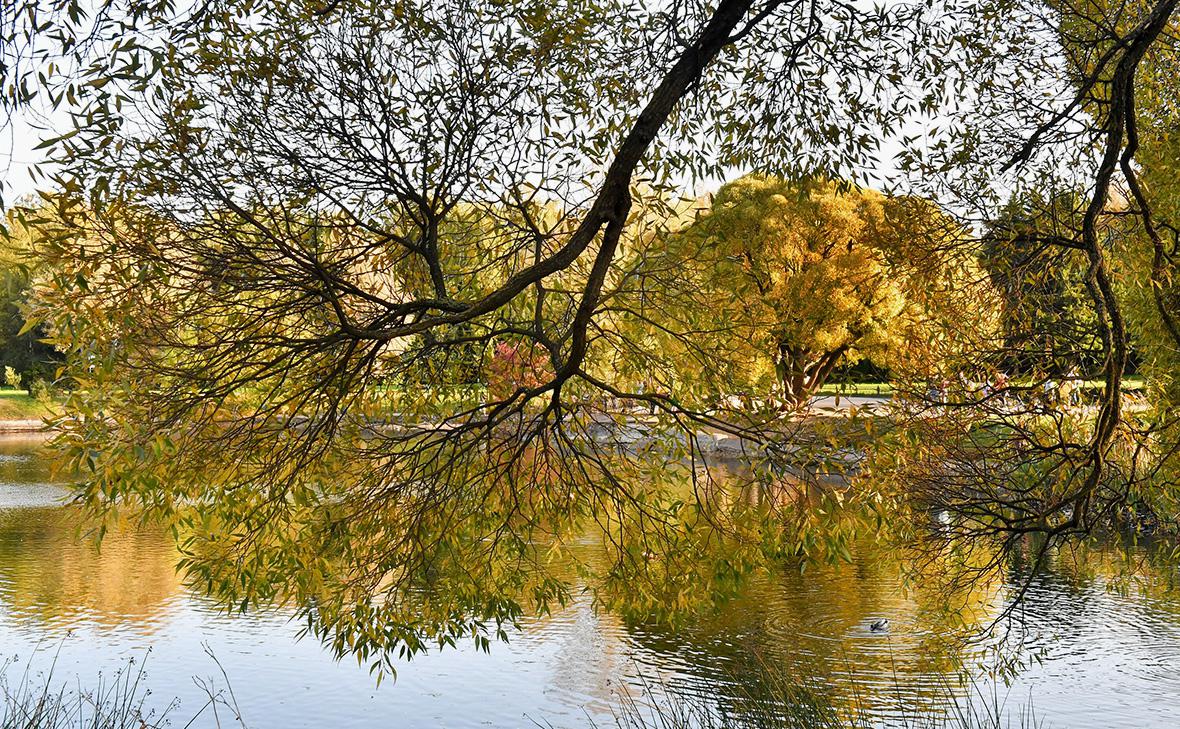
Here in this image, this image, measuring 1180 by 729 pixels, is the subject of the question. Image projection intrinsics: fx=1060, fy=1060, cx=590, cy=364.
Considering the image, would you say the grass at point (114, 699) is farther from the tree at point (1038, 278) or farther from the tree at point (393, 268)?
the tree at point (1038, 278)

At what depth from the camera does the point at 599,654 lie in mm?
11312

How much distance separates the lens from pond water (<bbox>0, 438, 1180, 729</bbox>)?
9.55 metres

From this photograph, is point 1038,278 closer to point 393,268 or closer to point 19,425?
point 393,268

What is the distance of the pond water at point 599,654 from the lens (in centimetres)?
955

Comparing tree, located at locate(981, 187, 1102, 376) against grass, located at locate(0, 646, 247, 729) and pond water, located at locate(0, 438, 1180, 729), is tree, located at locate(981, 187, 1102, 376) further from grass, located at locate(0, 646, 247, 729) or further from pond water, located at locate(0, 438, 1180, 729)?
grass, located at locate(0, 646, 247, 729)

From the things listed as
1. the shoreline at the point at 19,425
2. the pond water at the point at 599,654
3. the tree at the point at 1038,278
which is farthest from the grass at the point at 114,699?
the shoreline at the point at 19,425

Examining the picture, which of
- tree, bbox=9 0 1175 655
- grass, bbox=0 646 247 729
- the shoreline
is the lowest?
grass, bbox=0 646 247 729

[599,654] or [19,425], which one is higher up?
[19,425]

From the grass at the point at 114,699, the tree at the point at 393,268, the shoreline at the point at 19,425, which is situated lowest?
the grass at the point at 114,699

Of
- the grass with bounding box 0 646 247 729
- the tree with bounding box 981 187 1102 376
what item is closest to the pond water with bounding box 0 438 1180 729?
the grass with bounding box 0 646 247 729

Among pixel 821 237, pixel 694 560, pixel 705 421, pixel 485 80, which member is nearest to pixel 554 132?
pixel 485 80

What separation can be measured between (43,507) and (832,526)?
724 inches

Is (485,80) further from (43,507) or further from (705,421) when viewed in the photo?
(43,507)

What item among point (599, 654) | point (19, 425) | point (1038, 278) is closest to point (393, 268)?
point (1038, 278)
